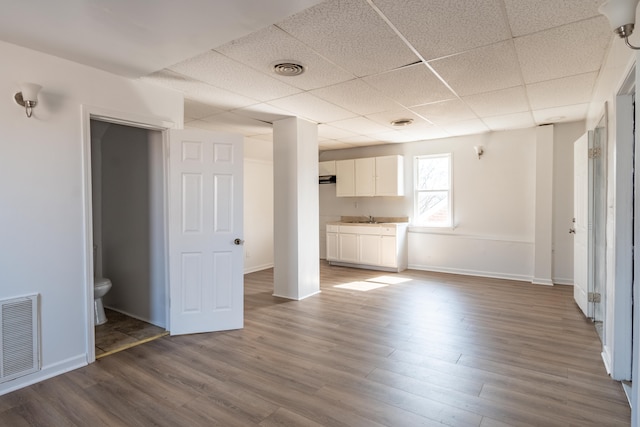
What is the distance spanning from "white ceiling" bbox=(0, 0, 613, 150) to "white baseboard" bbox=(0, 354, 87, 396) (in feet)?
7.76

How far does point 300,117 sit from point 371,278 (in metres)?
2.91

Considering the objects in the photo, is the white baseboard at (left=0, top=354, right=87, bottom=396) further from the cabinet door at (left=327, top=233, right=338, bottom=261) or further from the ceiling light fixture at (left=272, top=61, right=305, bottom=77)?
the cabinet door at (left=327, top=233, right=338, bottom=261)

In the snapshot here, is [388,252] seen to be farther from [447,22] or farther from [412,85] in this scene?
[447,22]

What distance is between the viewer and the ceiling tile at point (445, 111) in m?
3.98

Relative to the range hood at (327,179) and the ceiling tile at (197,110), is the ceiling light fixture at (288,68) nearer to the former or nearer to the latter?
the ceiling tile at (197,110)

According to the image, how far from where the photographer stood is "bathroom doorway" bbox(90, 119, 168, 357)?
351 cm

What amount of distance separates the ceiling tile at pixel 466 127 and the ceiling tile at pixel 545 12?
8.91 feet

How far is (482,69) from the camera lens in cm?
293

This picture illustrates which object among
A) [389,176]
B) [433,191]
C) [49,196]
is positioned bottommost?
[49,196]

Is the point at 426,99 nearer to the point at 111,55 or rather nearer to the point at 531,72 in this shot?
the point at 531,72

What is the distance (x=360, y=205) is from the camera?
7211 millimetres

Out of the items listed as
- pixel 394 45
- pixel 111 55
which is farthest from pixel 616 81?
pixel 111 55

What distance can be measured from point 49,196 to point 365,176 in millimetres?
5082

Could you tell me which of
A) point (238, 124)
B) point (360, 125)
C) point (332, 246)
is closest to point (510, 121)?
point (360, 125)
